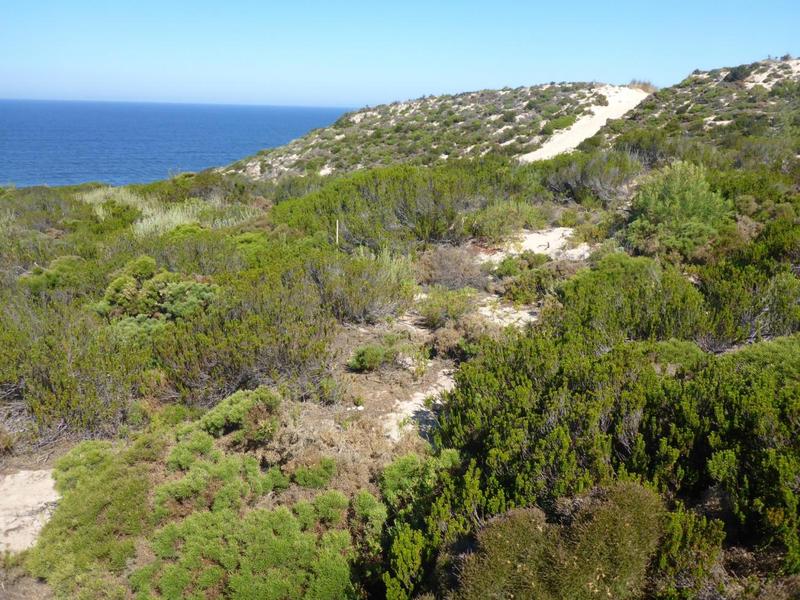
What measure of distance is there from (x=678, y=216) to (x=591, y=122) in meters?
19.5

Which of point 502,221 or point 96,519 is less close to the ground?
point 502,221

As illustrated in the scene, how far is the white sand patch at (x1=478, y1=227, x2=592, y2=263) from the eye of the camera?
9.12 m

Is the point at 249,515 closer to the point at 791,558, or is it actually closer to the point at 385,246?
the point at 791,558

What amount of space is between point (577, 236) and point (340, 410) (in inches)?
269

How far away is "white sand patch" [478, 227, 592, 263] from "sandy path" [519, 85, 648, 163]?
29.8 feet

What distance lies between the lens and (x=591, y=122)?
25531mm

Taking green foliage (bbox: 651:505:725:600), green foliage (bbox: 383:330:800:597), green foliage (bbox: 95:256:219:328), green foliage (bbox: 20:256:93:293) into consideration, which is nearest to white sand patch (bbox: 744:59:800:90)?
green foliage (bbox: 383:330:800:597)

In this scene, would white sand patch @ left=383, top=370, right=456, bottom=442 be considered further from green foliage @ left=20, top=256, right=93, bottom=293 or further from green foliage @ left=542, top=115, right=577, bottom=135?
green foliage @ left=542, top=115, right=577, bottom=135

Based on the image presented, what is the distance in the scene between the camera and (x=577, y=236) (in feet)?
31.8

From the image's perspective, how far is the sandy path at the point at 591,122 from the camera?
21484 millimetres

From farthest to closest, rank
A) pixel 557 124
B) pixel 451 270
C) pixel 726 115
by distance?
pixel 557 124, pixel 726 115, pixel 451 270

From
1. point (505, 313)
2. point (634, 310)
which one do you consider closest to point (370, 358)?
point (505, 313)

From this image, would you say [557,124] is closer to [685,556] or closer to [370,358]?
[370,358]

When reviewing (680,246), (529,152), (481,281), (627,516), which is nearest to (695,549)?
(627,516)
